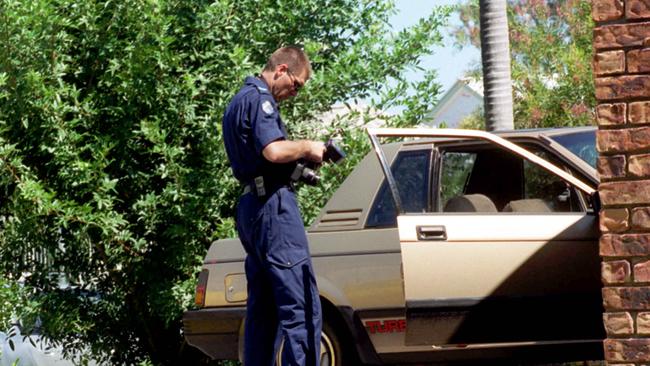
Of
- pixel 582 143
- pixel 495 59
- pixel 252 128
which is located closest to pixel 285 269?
pixel 252 128

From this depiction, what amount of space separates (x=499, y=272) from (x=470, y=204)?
656 mm

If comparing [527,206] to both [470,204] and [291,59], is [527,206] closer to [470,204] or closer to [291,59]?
[470,204]

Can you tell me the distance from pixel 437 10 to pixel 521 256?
389cm

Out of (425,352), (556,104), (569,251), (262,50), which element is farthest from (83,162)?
(556,104)

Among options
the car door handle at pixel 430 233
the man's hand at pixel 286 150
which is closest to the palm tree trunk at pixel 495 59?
the car door handle at pixel 430 233

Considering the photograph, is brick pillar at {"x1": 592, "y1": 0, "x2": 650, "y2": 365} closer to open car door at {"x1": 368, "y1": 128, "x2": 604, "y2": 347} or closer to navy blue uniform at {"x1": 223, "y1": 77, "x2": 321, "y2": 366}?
navy blue uniform at {"x1": 223, "y1": 77, "x2": 321, "y2": 366}

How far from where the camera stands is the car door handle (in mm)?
7621

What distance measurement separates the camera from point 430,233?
7.64 metres

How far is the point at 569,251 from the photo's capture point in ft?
24.4

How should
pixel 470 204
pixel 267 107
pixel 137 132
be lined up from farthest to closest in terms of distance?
1. pixel 137 132
2. pixel 470 204
3. pixel 267 107

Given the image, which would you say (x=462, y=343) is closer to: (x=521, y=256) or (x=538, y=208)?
(x=521, y=256)

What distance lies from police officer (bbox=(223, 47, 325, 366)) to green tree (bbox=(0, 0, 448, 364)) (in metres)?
3.26

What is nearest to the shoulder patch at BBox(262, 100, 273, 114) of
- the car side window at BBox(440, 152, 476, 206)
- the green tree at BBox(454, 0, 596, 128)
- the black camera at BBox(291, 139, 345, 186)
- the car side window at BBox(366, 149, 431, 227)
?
the black camera at BBox(291, 139, 345, 186)

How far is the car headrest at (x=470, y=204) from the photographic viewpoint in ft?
26.3
